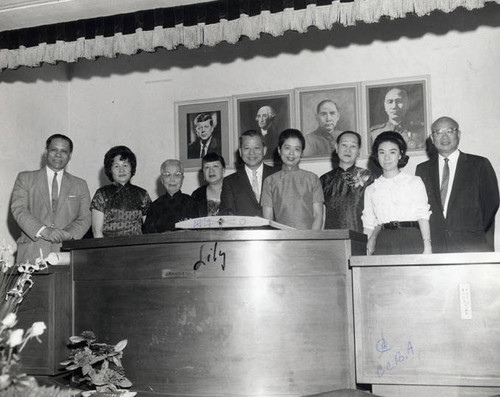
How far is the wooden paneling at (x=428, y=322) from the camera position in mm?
3166

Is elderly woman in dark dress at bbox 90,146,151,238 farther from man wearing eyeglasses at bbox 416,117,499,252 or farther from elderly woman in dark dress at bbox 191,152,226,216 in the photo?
man wearing eyeglasses at bbox 416,117,499,252

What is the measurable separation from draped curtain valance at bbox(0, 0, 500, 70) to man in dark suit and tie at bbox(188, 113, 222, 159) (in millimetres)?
1911

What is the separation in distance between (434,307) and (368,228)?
98cm

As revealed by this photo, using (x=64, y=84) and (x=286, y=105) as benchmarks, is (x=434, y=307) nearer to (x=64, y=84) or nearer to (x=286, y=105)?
(x=286, y=105)

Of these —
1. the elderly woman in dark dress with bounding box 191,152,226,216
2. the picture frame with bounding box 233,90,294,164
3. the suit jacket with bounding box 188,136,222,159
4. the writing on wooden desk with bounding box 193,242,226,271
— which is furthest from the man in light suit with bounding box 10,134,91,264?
the writing on wooden desk with bounding box 193,242,226,271

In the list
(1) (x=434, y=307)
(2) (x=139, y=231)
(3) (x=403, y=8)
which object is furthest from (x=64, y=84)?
(1) (x=434, y=307)

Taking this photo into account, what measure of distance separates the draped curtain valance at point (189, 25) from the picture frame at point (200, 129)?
6.28ft

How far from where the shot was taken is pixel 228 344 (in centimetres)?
329

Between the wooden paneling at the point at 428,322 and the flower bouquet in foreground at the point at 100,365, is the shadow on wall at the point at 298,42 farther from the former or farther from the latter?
the flower bouquet in foreground at the point at 100,365

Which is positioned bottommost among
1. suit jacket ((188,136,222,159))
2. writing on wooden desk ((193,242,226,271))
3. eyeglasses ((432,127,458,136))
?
writing on wooden desk ((193,242,226,271))

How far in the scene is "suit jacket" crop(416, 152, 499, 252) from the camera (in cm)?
462

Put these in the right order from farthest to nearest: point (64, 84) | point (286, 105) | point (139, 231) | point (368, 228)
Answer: point (64, 84), point (286, 105), point (139, 231), point (368, 228)

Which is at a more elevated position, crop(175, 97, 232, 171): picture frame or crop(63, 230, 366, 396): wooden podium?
Result: crop(175, 97, 232, 171): picture frame

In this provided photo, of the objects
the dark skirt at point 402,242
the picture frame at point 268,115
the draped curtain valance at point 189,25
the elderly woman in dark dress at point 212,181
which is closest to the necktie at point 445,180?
the dark skirt at point 402,242
